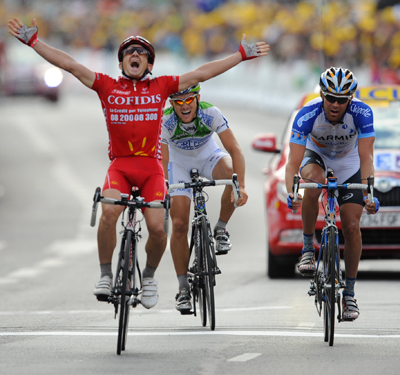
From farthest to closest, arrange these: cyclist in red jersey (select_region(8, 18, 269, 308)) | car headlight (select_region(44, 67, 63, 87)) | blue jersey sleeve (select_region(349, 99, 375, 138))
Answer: car headlight (select_region(44, 67, 63, 87))
blue jersey sleeve (select_region(349, 99, 375, 138))
cyclist in red jersey (select_region(8, 18, 269, 308))

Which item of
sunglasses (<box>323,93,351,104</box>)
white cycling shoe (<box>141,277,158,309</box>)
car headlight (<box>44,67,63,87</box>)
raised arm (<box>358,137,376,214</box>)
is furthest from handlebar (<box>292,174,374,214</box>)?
car headlight (<box>44,67,63,87</box>)

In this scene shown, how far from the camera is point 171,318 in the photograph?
996 cm

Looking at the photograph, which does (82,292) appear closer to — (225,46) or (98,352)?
(98,352)

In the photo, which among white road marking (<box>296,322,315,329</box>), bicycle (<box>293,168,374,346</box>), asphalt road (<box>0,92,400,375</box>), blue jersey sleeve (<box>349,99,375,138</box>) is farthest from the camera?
white road marking (<box>296,322,315,329</box>)

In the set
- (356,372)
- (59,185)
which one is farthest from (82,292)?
(59,185)

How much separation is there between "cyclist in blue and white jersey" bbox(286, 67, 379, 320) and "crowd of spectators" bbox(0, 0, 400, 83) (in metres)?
5.89

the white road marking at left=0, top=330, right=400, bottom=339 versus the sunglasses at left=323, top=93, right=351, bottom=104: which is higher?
the sunglasses at left=323, top=93, right=351, bottom=104

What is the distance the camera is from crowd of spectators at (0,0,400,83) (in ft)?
104

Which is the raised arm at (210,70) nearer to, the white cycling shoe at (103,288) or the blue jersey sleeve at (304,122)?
the blue jersey sleeve at (304,122)

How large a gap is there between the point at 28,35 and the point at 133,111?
3.25ft

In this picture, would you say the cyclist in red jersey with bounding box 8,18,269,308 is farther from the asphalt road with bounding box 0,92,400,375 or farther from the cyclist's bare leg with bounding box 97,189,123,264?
the asphalt road with bounding box 0,92,400,375

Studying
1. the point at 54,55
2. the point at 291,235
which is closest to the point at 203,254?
the point at 54,55

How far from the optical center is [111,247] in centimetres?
823

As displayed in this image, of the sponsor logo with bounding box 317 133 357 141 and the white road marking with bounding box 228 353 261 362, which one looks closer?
the white road marking with bounding box 228 353 261 362
